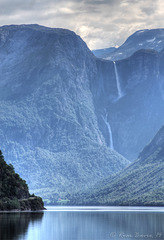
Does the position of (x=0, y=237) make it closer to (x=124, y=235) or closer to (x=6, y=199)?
(x=124, y=235)

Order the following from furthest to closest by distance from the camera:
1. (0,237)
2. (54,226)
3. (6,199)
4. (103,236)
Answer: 1. (6,199)
2. (54,226)
3. (103,236)
4. (0,237)

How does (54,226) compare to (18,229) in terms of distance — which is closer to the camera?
(18,229)

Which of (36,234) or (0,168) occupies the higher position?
(0,168)

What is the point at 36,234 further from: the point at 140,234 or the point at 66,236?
the point at 140,234

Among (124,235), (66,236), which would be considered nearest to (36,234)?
(66,236)

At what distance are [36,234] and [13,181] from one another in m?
91.6

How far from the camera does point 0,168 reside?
629ft

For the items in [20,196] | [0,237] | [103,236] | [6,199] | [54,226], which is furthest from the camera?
[20,196]

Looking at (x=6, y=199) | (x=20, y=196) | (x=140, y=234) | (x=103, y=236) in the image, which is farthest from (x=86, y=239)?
(x=20, y=196)

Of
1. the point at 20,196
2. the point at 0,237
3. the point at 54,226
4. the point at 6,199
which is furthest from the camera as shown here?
the point at 20,196

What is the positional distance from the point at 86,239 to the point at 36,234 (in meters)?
9.13

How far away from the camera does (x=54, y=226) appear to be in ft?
407

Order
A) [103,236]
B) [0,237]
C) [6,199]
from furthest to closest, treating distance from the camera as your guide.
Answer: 1. [6,199]
2. [103,236]
3. [0,237]

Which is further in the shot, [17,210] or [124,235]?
[17,210]
